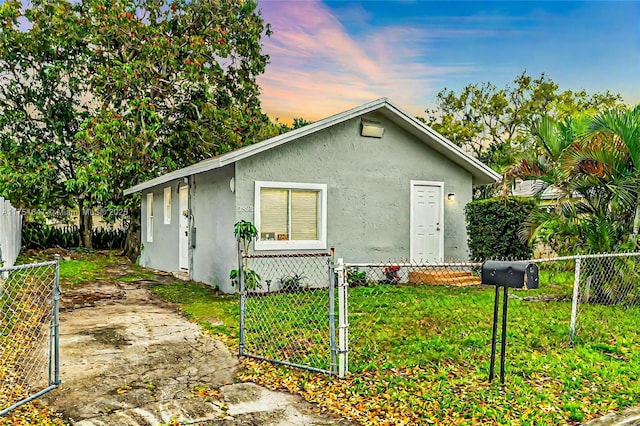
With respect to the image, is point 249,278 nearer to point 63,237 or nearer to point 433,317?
point 433,317

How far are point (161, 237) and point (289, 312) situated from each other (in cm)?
788

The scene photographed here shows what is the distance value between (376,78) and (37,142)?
1355 centimetres

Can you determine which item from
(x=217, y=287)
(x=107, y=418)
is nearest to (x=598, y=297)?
(x=217, y=287)

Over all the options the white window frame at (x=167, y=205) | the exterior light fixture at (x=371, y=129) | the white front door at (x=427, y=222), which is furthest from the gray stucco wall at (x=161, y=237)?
the white front door at (x=427, y=222)

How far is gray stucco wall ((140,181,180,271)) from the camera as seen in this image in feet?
44.5

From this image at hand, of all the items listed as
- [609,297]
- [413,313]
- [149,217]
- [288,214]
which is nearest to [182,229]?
[149,217]

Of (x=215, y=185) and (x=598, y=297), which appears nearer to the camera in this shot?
(x=598, y=297)

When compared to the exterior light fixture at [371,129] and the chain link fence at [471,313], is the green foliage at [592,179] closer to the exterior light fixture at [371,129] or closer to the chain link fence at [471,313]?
the chain link fence at [471,313]

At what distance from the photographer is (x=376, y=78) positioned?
20.0 meters

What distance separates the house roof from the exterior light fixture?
11.5 inches

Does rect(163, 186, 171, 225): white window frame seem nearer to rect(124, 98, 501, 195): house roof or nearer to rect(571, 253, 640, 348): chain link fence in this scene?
rect(124, 98, 501, 195): house roof

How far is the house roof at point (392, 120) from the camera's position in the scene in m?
9.74

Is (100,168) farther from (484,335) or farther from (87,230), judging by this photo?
(484,335)

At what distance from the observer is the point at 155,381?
483cm
